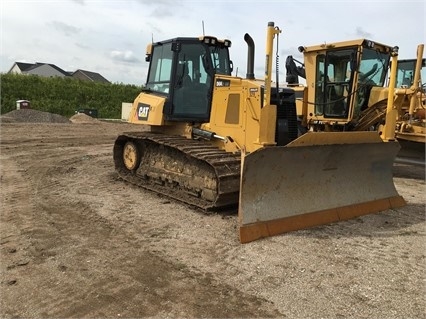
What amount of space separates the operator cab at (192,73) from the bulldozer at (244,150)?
0.02 m

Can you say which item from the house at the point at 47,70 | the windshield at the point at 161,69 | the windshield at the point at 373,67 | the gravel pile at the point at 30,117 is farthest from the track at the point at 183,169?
the house at the point at 47,70

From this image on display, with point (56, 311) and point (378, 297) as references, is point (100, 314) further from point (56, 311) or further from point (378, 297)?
point (378, 297)

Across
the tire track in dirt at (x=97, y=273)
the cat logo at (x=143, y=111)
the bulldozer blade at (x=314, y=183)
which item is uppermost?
the cat logo at (x=143, y=111)

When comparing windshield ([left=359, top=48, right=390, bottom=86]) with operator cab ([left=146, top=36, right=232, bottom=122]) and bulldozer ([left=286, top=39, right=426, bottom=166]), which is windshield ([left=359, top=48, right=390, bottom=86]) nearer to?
bulldozer ([left=286, top=39, right=426, bottom=166])

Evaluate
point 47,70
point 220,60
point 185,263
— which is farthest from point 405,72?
point 47,70

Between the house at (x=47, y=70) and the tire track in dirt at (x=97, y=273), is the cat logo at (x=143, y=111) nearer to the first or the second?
the tire track in dirt at (x=97, y=273)

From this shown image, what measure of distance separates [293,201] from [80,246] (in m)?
2.64

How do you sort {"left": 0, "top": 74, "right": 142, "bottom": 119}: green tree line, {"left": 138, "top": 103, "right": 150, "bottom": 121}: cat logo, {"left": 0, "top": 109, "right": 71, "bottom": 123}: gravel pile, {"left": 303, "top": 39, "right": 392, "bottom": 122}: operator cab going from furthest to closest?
1. {"left": 0, "top": 74, "right": 142, "bottom": 119}: green tree line
2. {"left": 0, "top": 109, "right": 71, "bottom": 123}: gravel pile
3. {"left": 303, "top": 39, "right": 392, "bottom": 122}: operator cab
4. {"left": 138, "top": 103, "right": 150, "bottom": 121}: cat logo

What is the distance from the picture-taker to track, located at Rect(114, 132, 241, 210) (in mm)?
5781

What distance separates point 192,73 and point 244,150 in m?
2.00

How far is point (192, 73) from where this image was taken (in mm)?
7301

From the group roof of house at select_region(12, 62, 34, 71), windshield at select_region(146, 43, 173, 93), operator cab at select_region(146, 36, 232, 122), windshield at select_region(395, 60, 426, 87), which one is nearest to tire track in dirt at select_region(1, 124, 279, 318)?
operator cab at select_region(146, 36, 232, 122)

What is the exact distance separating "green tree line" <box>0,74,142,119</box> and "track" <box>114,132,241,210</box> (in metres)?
21.6

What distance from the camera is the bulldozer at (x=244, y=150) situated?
5250 mm
